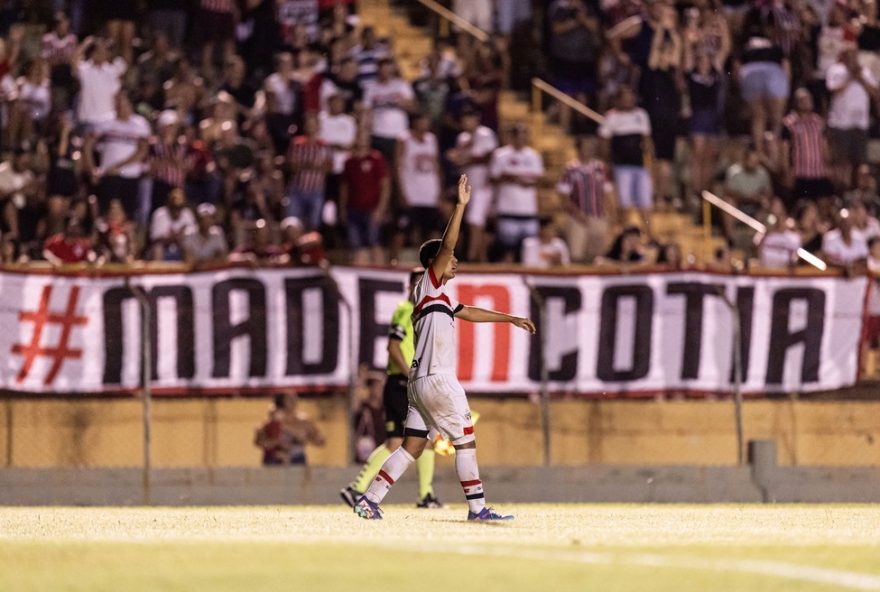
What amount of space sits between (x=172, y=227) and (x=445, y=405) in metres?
9.11

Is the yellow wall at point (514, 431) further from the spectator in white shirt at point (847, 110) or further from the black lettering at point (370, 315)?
the spectator in white shirt at point (847, 110)

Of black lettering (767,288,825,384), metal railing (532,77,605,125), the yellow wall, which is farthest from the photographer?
metal railing (532,77,605,125)

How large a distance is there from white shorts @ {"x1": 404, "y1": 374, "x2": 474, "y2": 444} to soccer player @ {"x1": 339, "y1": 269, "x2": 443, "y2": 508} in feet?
6.07

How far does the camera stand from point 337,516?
52.7 feet

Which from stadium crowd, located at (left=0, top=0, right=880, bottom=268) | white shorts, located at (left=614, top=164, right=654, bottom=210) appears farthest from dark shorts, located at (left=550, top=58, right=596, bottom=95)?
white shorts, located at (left=614, top=164, right=654, bottom=210)

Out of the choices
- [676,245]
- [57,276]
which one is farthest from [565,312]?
[57,276]

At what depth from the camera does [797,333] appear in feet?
70.3

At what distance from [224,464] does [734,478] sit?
5547 mm

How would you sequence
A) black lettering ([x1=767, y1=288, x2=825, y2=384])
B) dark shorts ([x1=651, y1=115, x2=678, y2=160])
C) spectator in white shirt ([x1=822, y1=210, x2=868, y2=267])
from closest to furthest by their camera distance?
1. black lettering ([x1=767, y1=288, x2=825, y2=384])
2. spectator in white shirt ([x1=822, y1=210, x2=868, y2=267])
3. dark shorts ([x1=651, y1=115, x2=678, y2=160])

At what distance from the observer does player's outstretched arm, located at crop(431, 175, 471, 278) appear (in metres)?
13.1

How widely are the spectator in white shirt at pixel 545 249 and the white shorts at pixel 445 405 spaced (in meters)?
8.51

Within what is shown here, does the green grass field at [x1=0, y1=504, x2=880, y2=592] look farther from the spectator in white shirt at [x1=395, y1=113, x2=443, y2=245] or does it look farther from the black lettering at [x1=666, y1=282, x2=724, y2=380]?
the spectator in white shirt at [x1=395, y1=113, x2=443, y2=245]

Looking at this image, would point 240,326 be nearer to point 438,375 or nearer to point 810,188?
point 438,375

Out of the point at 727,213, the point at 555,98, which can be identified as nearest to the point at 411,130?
the point at 555,98
